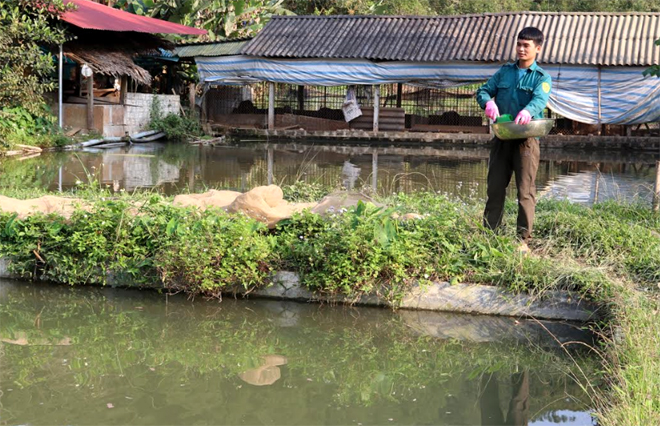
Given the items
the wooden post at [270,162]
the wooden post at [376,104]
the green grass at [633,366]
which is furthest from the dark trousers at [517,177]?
the wooden post at [376,104]

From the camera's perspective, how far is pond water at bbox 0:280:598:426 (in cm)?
390

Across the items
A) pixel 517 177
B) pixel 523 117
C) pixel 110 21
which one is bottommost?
pixel 517 177

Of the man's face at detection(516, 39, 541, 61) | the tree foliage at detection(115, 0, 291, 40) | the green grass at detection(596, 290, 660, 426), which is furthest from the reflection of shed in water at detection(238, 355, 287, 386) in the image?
the tree foliage at detection(115, 0, 291, 40)

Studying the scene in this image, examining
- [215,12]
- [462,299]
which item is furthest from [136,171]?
[215,12]

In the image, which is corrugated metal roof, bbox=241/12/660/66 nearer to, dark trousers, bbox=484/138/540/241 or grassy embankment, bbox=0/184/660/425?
dark trousers, bbox=484/138/540/241

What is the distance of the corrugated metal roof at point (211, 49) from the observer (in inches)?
947

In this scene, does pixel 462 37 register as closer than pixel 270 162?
No

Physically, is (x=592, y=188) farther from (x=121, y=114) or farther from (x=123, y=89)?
(x=123, y=89)

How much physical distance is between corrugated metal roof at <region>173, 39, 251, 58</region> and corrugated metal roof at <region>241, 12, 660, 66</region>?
2.00ft

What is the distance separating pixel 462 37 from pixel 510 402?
768 inches

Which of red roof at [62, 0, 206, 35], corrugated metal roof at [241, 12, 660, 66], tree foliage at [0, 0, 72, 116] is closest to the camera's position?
tree foliage at [0, 0, 72, 116]

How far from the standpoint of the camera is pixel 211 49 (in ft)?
80.5

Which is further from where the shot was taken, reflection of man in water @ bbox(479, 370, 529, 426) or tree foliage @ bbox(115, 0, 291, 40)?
tree foliage @ bbox(115, 0, 291, 40)

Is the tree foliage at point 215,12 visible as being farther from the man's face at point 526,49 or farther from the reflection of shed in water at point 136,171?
the man's face at point 526,49
